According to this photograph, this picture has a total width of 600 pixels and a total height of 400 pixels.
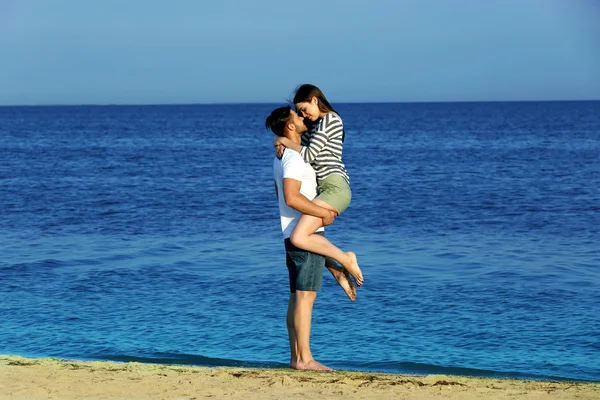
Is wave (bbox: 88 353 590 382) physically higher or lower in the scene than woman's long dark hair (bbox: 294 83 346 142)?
lower

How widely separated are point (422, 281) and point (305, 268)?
5.42 metres

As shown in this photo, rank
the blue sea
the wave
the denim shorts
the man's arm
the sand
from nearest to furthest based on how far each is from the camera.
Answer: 1. the sand
2. the man's arm
3. the denim shorts
4. the wave
5. the blue sea

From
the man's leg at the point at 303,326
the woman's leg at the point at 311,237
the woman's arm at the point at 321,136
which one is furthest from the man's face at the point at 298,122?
the man's leg at the point at 303,326

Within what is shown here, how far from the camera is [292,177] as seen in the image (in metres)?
6.58

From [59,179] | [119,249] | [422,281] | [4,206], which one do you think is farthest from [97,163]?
[422,281]

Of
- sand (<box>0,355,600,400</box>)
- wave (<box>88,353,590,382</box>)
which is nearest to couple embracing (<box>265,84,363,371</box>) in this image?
sand (<box>0,355,600,400</box>)

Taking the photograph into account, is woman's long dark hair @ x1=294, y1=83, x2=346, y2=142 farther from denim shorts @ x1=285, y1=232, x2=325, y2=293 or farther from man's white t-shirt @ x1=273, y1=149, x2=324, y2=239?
denim shorts @ x1=285, y1=232, x2=325, y2=293

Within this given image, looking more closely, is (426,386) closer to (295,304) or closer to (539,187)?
(295,304)

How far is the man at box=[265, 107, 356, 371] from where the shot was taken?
661cm

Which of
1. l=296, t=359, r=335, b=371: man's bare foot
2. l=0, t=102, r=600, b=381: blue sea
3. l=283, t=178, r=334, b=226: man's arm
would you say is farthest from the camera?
l=0, t=102, r=600, b=381: blue sea

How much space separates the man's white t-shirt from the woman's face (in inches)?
13.9

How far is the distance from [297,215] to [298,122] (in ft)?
2.58

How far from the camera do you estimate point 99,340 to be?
9.33 meters

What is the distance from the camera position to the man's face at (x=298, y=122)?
682 centimetres
